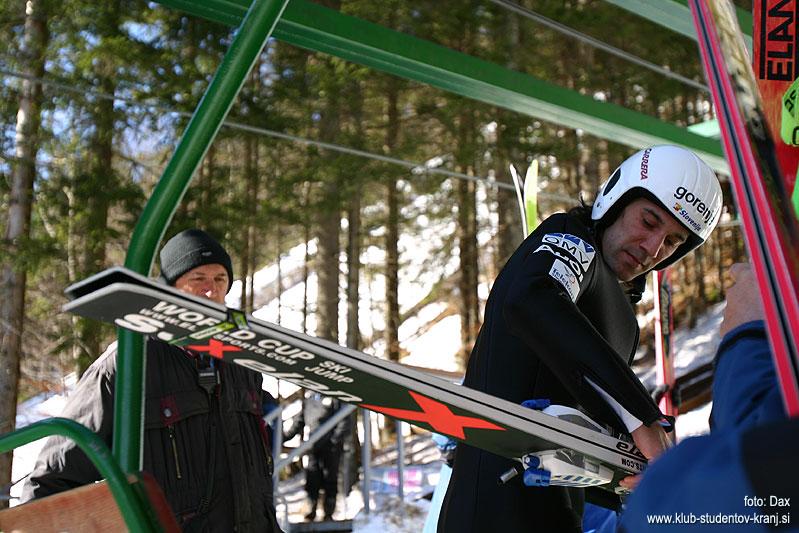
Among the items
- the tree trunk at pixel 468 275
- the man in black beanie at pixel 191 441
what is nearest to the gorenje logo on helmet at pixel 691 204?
the man in black beanie at pixel 191 441

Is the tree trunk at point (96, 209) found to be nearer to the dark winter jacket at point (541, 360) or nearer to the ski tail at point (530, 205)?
the ski tail at point (530, 205)

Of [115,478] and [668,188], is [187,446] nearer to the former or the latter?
[668,188]

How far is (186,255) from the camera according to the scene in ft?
9.87

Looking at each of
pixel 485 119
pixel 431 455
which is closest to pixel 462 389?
pixel 485 119

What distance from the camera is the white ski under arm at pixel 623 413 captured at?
1738mm

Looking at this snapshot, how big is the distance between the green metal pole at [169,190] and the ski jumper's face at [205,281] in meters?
1.82

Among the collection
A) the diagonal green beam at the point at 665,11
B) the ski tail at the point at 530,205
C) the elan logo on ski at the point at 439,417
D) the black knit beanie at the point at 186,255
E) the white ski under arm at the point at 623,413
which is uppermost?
the diagonal green beam at the point at 665,11

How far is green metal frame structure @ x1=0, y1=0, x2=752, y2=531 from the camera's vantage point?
111cm

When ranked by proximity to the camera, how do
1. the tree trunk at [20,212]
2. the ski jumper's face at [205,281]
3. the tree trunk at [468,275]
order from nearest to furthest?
the ski jumper's face at [205,281] → the tree trunk at [20,212] → the tree trunk at [468,275]

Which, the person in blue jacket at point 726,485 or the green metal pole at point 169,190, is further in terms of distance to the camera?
the green metal pole at point 169,190

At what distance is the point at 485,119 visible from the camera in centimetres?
1303

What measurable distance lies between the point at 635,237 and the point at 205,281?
1.40m

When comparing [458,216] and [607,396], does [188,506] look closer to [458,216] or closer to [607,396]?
[607,396]

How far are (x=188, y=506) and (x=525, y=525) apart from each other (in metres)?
1.06
